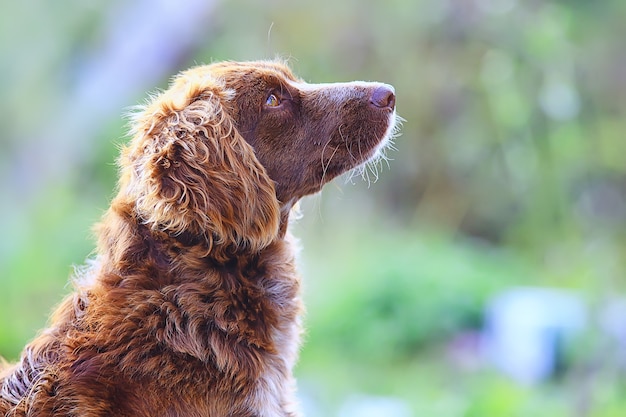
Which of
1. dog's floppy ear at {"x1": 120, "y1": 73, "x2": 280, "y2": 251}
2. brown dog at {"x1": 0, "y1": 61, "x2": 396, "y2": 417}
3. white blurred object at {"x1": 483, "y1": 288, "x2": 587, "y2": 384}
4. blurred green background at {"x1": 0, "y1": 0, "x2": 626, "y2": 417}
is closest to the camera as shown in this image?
brown dog at {"x1": 0, "y1": 61, "x2": 396, "y2": 417}

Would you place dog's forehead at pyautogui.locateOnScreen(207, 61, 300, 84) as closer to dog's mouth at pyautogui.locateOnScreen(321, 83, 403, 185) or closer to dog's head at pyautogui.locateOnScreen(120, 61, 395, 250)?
dog's head at pyautogui.locateOnScreen(120, 61, 395, 250)

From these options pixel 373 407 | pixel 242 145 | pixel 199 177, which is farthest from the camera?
pixel 373 407

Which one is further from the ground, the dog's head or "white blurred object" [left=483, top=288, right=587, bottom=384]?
"white blurred object" [left=483, top=288, right=587, bottom=384]

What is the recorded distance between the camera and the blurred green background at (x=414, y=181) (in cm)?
537

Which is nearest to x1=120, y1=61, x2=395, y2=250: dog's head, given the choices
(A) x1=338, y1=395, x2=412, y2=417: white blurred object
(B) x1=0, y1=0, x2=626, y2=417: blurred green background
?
(B) x1=0, y1=0, x2=626, y2=417: blurred green background

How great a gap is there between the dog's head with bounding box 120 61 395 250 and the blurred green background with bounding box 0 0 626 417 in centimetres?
153

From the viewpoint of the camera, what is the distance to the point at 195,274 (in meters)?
2.58

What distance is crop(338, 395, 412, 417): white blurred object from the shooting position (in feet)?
16.4

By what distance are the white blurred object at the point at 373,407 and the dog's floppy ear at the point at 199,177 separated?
266 cm

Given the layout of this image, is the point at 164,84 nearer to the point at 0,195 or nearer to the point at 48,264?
the point at 0,195

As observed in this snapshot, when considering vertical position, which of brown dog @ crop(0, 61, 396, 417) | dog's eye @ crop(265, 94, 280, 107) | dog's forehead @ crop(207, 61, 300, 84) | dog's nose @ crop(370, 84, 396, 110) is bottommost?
brown dog @ crop(0, 61, 396, 417)

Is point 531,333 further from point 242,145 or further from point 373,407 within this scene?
point 242,145

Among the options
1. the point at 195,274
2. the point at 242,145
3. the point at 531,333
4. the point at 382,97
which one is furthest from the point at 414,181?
the point at 195,274

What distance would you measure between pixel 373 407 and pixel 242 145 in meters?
2.94
